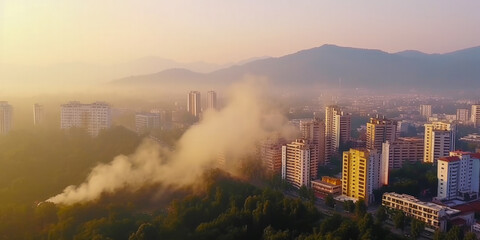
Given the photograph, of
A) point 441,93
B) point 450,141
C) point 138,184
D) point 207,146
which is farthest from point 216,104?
point 441,93

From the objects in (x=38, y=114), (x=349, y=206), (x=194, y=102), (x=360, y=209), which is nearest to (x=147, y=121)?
(x=194, y=102)

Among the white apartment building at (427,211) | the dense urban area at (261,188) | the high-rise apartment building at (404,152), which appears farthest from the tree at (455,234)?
the high-rise apartment building at (404,152)

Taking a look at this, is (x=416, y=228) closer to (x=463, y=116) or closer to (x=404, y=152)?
(x=404, y=152)

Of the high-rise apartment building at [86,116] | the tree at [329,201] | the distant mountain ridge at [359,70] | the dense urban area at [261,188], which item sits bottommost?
the tree at [329,201]

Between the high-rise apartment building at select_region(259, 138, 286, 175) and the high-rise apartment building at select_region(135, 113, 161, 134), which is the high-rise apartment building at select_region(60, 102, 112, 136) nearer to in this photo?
the high-rise apartment building at select_region(135, 113, 161, 134)

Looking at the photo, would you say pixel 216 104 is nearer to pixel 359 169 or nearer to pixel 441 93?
pixel 359 169

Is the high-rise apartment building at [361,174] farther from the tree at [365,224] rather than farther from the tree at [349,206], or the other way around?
the tree at [365,224]
